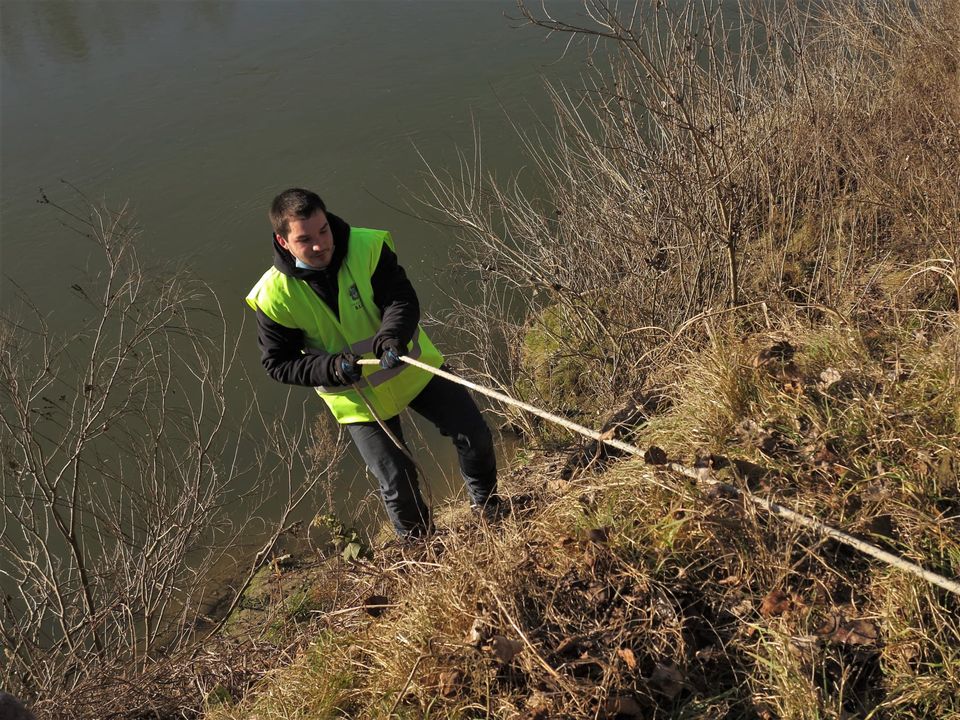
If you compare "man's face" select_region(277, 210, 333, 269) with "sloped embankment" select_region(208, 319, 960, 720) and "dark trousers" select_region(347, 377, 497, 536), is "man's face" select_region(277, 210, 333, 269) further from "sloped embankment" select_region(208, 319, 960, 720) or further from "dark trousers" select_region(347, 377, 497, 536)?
"sloped embankment" select_region(208, 319, 960, 720)

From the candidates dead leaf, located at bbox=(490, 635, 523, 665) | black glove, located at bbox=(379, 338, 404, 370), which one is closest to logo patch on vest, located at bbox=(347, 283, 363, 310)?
black glove, located at bbox=(379, 338, 404, 370)

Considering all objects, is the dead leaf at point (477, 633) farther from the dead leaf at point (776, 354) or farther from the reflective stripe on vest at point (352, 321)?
the dead leaf at point (776, 354)

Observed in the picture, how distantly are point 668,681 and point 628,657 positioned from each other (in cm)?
14

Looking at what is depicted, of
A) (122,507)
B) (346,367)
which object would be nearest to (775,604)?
(346,367)

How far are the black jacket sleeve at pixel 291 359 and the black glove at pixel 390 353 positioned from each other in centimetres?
23

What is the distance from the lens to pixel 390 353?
3.45 meters

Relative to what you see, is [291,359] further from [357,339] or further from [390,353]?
[390,353]

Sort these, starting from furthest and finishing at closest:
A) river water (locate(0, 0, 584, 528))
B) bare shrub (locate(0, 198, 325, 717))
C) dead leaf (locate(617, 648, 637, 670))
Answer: river water (locate(0, 0, 584, 528))
bare shrub (locate(0, 198, 325, 717))
dead leaf (locate(617, 648, 637, 670))

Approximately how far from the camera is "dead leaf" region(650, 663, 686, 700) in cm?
262

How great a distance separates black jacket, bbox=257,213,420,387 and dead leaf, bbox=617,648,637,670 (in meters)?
1.56

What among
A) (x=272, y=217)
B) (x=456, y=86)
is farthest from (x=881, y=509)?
(x=456, y=86)

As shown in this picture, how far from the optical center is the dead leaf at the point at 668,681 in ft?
8.61

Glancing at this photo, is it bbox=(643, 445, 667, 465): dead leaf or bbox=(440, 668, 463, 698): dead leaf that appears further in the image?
bbox=(643, 445, 667, 465): dead leaf

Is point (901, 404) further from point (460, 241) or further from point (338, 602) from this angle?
point (460, 241)
